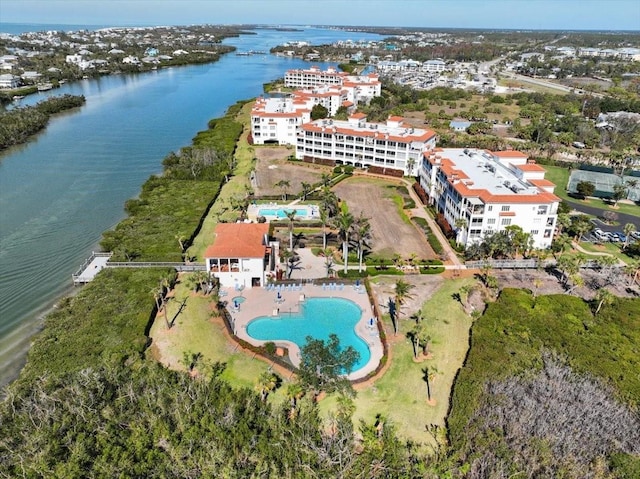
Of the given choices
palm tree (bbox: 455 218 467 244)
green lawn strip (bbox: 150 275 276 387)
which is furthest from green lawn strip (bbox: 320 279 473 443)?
palm tree (bbox: 455 218 467 244)

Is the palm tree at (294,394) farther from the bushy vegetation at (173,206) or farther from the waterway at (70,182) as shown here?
the bushy vegetation at (173,206)

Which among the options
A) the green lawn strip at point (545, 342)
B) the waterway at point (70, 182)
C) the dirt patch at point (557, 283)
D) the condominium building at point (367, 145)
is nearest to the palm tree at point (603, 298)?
the green lawn strip at point (545, 342)

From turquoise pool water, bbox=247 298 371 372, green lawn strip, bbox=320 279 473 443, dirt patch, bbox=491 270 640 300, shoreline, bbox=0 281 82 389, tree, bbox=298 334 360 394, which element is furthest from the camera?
dirt patch, bbox=491 270 640 300

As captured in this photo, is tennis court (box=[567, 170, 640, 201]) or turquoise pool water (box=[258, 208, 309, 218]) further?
tennis court (box=[567, 170, 640, 201])

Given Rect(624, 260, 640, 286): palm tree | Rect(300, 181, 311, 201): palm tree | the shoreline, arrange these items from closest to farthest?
the shoreline < Rect(624, 260, 640, 286): palm tree < Rect(300, 181, 311, 201): palm tree

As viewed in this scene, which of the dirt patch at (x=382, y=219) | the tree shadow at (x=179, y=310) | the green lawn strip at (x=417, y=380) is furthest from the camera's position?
the dirt patch at (x=382, y=219)

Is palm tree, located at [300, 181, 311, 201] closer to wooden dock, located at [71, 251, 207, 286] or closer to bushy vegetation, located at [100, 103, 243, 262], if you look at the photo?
bushy vegetation, located at [100, 103, 243, 262]

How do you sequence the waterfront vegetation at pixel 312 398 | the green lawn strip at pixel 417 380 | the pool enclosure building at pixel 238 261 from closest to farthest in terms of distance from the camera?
the waterfront vegetation at pixel 312 398 → the green lawn strip at pixel 417 380 → the pool enclosure building at pixel 238 261

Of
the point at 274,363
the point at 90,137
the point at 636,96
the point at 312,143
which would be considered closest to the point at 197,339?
the point at 274,363
